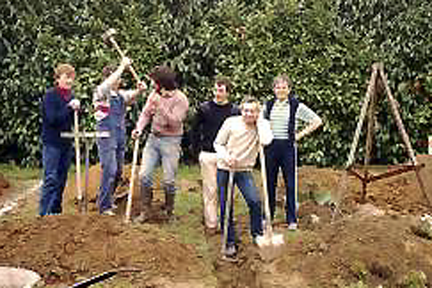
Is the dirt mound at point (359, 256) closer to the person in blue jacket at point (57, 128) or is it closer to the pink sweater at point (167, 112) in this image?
the pink sweater at point (167, 112)

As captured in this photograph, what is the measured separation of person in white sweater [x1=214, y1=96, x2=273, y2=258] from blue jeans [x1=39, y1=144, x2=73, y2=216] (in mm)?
2070

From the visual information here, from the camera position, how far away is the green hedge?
1139 centimetres

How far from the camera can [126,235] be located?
6258 millimetres

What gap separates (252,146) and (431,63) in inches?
242

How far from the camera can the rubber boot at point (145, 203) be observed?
7.92 meters

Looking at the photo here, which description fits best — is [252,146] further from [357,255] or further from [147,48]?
[147,48]

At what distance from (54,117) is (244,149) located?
2435 millimetres

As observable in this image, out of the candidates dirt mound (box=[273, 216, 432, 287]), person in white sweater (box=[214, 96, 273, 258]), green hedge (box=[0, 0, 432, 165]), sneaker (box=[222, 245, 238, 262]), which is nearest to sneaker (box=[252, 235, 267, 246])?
person in white sweater (box=[214, 96, 273, 258])

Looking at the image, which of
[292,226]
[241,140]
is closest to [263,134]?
[241,140]

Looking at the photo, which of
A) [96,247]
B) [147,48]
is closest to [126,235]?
[96,247]

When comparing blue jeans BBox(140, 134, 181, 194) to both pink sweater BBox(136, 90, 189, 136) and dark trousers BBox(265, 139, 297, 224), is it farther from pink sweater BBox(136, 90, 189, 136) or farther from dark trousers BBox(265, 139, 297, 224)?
dark trousers BBox(265, 139, 297, 224)

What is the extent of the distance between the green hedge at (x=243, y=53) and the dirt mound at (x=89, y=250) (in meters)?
5.14

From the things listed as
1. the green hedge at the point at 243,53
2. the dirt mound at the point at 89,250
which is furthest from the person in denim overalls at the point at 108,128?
the green hedge at the point at 243,53

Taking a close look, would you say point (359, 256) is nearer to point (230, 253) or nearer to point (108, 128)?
point (230, 253)
